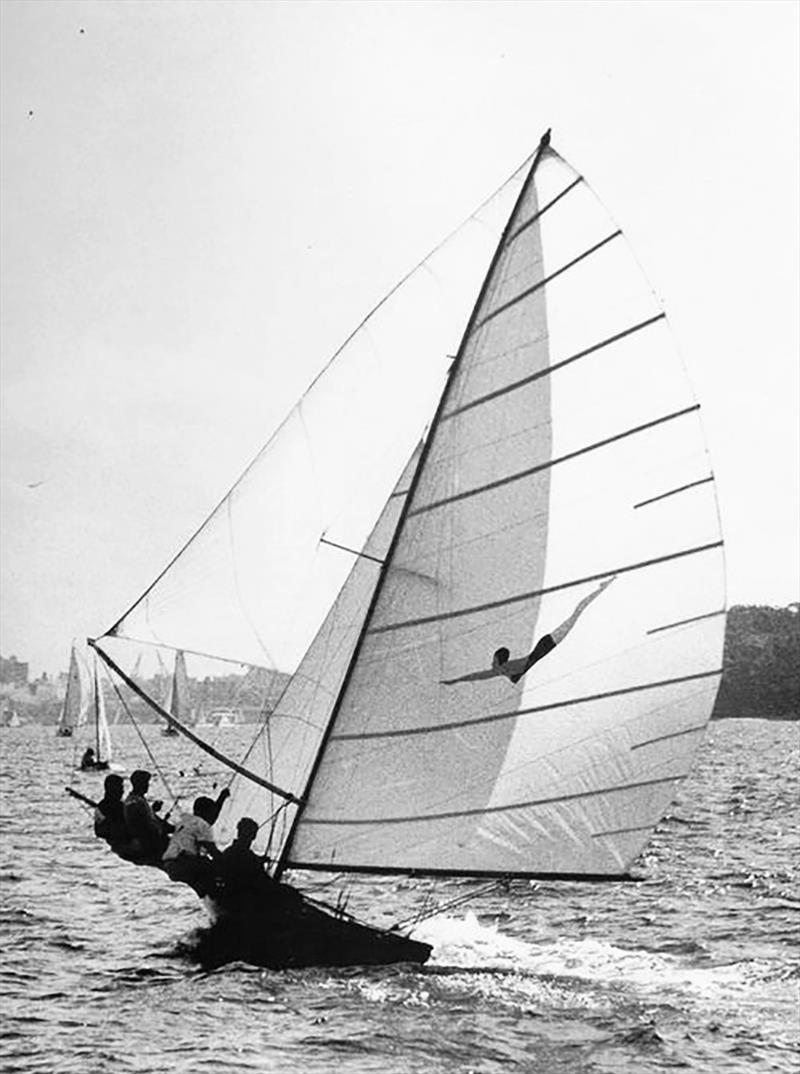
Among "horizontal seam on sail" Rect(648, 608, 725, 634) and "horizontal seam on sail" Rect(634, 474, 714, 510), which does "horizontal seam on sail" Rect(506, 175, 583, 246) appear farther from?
"horizontal seam on sail" Rect(648, 608, 725, 634)

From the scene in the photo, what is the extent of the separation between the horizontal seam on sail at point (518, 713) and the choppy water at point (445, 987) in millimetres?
2793

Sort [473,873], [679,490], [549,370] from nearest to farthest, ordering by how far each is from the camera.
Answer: [679,490] < [549,370] < [473,873]

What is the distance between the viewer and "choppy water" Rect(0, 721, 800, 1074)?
43.2 ft

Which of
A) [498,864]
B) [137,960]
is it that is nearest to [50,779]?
[137,960]

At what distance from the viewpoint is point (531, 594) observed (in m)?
14.5

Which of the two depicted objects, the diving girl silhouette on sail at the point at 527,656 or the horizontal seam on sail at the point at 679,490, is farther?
the diving girl silhouette on sail at the point at 527,656

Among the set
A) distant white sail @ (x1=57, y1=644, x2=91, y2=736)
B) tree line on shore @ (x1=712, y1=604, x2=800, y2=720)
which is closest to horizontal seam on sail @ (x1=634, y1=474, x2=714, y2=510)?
distant white sail @ (x1=57, y1=644, x2=91, y2=736)

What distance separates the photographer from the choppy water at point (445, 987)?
1316 centimetres

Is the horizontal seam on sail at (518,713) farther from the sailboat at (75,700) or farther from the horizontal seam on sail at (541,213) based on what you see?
the sailboat at (75,700)

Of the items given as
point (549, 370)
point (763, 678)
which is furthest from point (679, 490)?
point (763, 678)

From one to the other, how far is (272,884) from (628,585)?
16.8 ft

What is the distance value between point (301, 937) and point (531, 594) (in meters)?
4.88

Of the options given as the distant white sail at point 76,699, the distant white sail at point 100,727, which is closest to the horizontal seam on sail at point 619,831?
the distant white sail at point 100,727

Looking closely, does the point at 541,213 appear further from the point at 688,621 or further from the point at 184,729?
the point at 184,729
